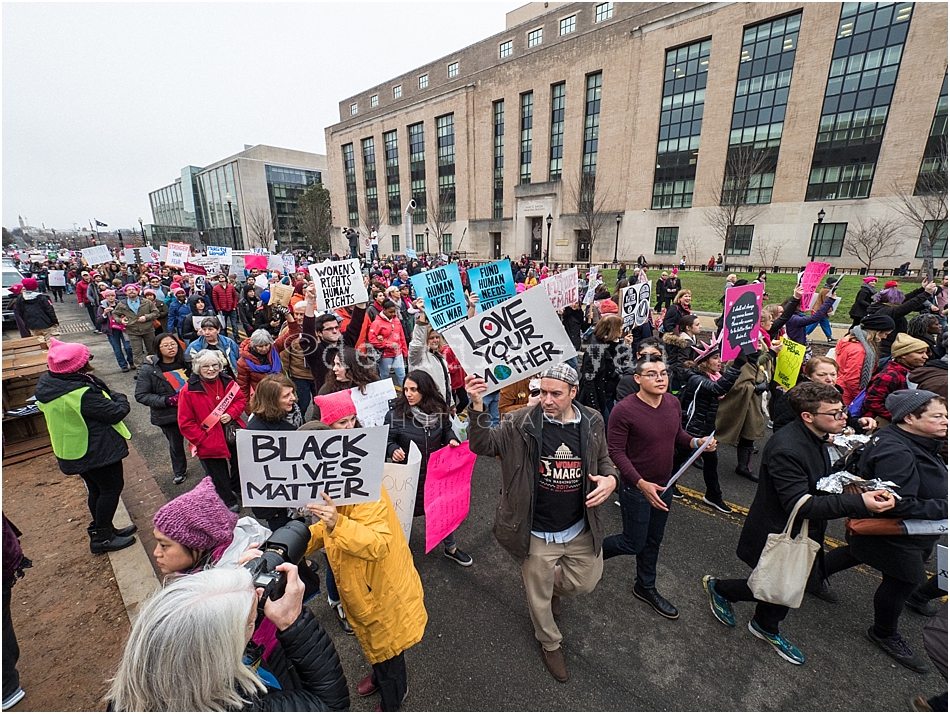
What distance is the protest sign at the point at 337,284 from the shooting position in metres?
7.02

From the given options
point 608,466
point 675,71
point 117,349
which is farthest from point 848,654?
point 675,71

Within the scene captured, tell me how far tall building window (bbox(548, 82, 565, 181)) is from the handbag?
44.3m

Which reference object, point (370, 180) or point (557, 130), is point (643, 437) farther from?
point (370, 180)

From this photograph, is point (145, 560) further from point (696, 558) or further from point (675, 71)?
point (675, 71)

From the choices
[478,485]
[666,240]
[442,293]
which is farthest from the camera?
[666,240]

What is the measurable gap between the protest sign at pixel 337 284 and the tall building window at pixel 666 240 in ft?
122

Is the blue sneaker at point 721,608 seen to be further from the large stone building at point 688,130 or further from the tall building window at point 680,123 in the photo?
the tall building window at point 680,123

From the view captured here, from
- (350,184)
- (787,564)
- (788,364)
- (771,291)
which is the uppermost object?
(350,184)

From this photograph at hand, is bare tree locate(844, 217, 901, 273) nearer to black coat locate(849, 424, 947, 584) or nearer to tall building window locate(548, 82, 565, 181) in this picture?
tall building window locate(548, 82, 565, 181)

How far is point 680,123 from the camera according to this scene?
3550 cm

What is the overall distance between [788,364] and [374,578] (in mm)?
5641

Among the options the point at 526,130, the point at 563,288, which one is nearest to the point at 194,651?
the point at 563,288

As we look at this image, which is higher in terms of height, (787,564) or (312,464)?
(312,464)

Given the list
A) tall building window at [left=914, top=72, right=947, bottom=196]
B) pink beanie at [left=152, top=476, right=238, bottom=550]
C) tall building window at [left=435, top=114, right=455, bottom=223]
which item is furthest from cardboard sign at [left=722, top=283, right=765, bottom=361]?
tall building window at [left=435, top=114, right=455, bottom=223]
